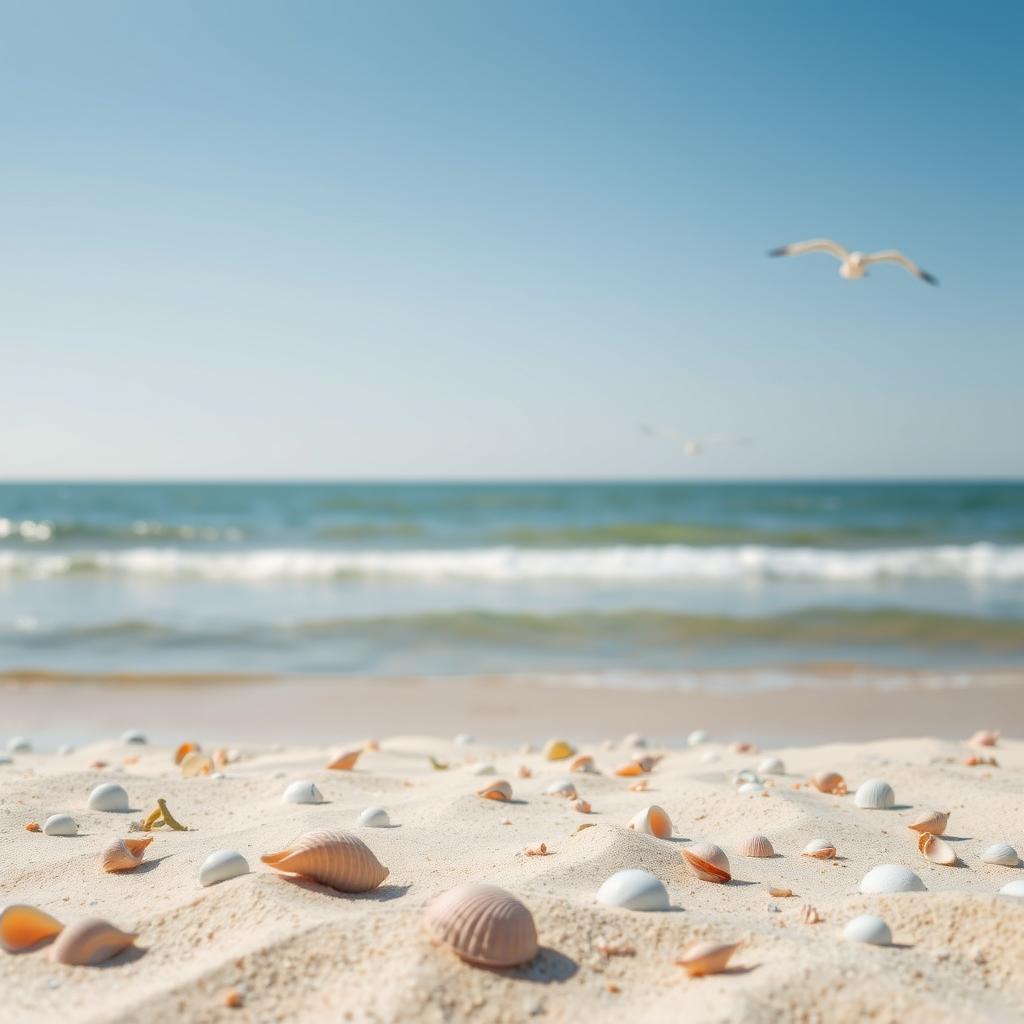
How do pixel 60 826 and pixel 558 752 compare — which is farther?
pixel 558 752

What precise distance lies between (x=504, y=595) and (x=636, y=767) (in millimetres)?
9977

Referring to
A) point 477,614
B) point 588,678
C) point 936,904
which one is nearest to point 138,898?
point 936,904

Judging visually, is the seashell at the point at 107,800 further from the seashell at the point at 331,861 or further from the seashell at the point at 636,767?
the seashell at the point at 636,767

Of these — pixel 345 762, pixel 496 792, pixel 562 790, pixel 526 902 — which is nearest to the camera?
pixel 526 902

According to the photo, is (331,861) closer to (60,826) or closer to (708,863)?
(708,863)

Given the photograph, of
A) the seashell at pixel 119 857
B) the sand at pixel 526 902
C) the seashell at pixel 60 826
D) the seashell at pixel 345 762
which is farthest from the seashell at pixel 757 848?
the seashell at pixel 60 826

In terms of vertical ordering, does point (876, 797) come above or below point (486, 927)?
below

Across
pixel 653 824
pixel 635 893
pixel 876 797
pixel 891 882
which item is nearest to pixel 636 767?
pixel 876 797

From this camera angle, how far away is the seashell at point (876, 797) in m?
3.68

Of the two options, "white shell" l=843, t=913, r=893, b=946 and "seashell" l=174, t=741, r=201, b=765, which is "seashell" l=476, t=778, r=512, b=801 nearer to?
"white shell" l=843, t=913, r=893, b=946

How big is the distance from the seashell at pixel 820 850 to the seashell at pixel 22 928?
7.09 ft

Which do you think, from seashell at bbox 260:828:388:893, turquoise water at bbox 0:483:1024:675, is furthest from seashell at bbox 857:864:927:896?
turquoise water at bbox 0:483:1024:675

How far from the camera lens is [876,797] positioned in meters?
3.69

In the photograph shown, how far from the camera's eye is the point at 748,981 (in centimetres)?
196
